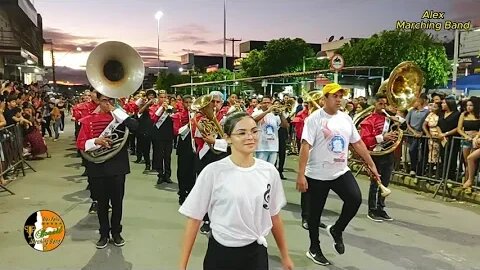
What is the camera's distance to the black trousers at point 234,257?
2.95m

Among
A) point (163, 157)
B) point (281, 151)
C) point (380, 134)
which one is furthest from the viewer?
point (281, 151)

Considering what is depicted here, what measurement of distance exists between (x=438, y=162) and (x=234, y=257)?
7670 mm

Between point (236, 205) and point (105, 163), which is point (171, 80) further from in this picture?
point (236, 205)

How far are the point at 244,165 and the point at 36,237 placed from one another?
12.9ft

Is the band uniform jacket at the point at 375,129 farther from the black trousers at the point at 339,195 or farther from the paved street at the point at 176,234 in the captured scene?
the black trousers at the point at 339,195

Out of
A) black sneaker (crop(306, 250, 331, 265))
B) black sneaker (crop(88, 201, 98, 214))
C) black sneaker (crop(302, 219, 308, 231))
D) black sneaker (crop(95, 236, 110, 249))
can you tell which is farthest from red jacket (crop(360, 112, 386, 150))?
black sneaker (crop(88, 201, 98, 214))

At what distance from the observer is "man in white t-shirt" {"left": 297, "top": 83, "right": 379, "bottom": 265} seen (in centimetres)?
524

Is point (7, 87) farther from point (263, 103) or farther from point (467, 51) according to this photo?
point (467, 51)

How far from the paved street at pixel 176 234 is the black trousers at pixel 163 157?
1.68 feet

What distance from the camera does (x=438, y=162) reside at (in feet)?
31.6

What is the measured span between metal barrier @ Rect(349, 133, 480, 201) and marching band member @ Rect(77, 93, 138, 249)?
595 centimetres

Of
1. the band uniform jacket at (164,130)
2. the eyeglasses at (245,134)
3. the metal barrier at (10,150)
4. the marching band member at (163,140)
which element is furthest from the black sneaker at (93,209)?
the eyeglasses at (245,134)

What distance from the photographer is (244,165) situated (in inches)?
120

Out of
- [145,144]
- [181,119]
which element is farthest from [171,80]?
[181,119]
